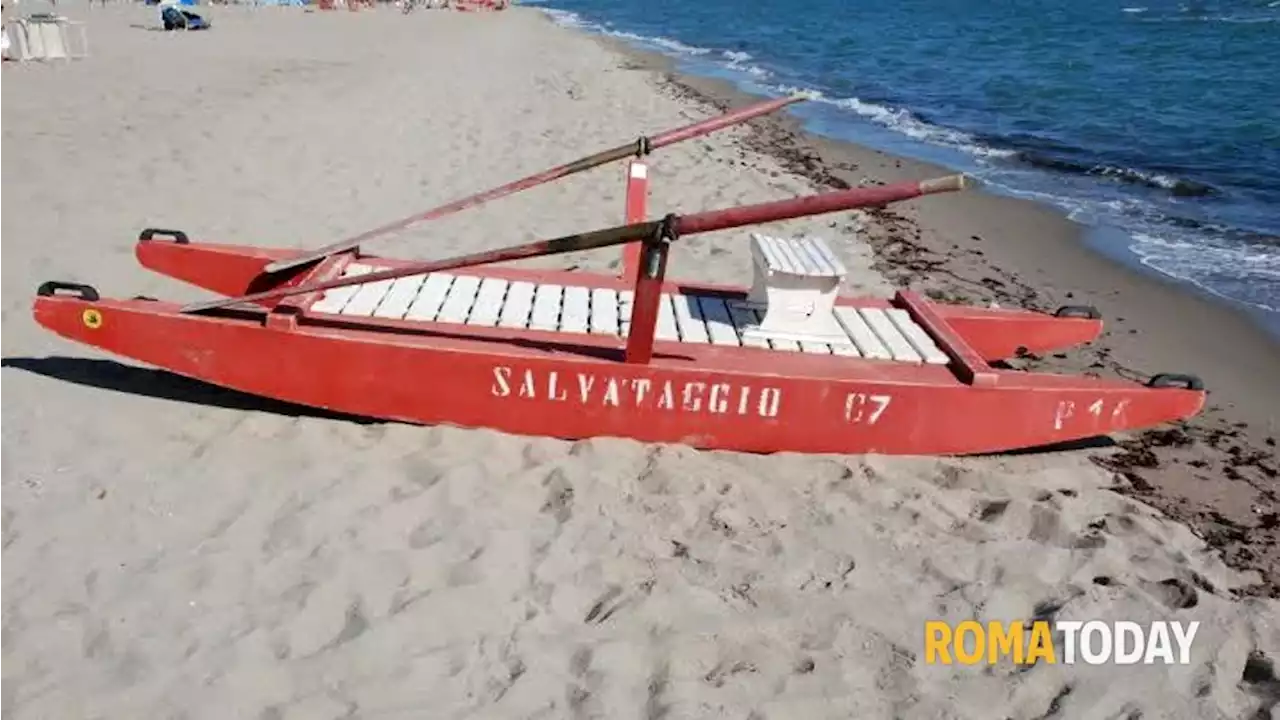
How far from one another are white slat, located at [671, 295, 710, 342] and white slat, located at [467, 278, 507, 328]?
911 mm

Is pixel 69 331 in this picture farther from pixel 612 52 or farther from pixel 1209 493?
pixel 612 52

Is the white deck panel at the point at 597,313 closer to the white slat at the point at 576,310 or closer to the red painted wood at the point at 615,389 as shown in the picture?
the white slat at the point at 576,310

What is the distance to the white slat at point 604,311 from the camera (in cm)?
498

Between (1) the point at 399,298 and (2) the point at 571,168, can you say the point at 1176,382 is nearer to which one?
(2) the point at 571,168

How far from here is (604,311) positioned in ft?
17.1

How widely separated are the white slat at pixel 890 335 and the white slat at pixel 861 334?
1.1 inches

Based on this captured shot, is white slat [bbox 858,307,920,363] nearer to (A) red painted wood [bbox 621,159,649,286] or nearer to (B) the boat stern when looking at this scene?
(A) red painted wood [bbox 621,159,649,286]

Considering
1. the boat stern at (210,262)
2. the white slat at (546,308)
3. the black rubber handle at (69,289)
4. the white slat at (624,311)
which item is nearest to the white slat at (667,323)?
the white slat at (624,311)

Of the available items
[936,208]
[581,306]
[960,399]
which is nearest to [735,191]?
[936,208]

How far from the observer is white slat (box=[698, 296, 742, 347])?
4.92 metres

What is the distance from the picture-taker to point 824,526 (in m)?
4.21

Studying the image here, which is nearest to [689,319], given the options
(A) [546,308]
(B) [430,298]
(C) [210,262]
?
(A) [546,308]

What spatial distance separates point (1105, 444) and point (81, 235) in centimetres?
695

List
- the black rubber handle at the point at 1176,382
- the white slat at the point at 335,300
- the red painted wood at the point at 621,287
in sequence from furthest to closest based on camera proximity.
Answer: the red painted wood at the point at 621,287 < the white slat at the point at 335,300 < the black rubber handle at the point at 1176,382
